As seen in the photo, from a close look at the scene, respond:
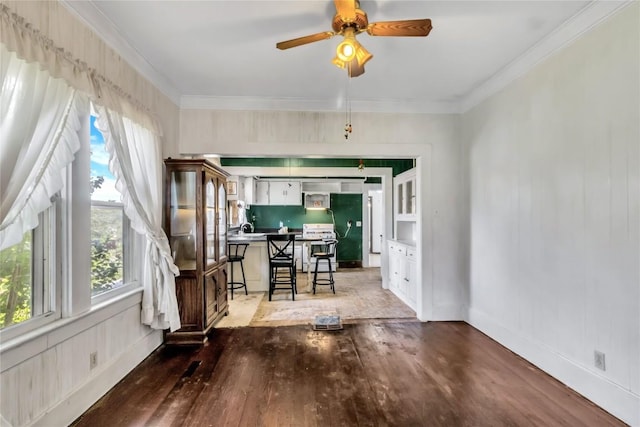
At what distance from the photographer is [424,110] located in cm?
372

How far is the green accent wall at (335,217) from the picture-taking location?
25.5 feet

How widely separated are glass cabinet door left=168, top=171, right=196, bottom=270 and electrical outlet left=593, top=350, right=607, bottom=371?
3513 millimetres

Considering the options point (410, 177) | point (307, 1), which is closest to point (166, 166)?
point (307, 1)

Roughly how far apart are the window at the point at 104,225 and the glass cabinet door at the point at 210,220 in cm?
78

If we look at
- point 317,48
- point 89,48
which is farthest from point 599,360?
point 89,48

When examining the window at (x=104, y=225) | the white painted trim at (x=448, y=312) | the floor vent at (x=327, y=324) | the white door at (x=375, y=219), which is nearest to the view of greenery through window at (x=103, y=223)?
the window at (x=104, y=225)

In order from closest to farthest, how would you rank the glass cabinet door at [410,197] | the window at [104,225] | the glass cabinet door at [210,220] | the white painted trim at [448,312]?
the window at [104,225]
the glass cabinet door at [210,220]
the white painted trim at [448,312]
the glass cabinet door at [410,197]

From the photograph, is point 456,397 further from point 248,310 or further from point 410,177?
point 410,177

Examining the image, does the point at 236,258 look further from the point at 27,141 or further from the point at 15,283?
the point at 27,141

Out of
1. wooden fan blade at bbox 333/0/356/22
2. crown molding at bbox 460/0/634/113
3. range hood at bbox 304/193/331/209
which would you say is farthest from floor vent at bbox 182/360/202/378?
range hood at bbox 304/193/331/209

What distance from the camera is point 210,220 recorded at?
3404 millimetres

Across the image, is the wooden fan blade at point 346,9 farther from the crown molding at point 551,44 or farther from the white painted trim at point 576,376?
the white painted trim at point 576,376

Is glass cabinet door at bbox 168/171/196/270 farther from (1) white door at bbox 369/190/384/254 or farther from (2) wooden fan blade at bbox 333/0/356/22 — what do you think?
(1) white door at bbox 369/190/384/254

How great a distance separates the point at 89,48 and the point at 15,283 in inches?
63.6
